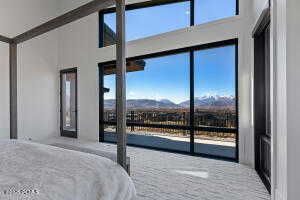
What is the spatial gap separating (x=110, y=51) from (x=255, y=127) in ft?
12.4

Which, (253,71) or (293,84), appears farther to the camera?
(253,71)

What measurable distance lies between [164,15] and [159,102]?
2.09 meters

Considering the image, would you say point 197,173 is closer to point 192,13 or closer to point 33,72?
point 192,13

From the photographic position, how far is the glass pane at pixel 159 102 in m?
4.50

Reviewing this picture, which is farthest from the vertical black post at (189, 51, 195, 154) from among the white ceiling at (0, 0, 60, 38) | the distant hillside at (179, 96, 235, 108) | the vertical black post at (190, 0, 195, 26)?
the white ceiling at (0, 0, 60, 38)

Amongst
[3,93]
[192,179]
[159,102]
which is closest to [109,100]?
[159,102]

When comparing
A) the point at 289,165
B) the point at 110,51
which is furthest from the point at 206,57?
the point at 289,165

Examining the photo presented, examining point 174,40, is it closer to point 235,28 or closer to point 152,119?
point 235,28

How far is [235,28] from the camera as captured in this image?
11.6ft

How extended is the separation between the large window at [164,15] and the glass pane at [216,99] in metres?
0.72

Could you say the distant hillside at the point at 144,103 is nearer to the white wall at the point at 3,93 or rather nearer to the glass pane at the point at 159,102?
the glass pane at the point at 159,102

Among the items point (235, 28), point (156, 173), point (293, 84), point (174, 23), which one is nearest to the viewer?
point (293, 84)

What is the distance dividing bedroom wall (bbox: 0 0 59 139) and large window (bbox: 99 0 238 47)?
1720 mm

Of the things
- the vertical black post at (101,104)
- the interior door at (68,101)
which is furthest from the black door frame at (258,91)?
the interior door at (68,101)
